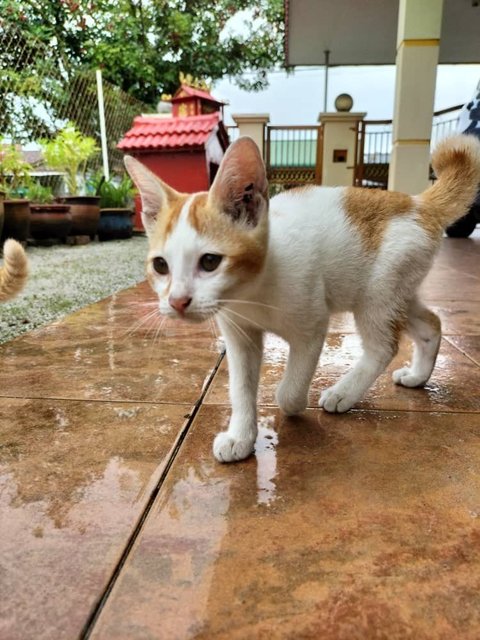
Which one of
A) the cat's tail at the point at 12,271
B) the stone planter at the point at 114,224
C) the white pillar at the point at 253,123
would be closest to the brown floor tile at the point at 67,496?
the cat's tail at the point at 12,271

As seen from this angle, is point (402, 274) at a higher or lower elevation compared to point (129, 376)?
higher

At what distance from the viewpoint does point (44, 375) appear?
4.66ft

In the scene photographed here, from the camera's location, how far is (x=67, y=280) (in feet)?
10.1

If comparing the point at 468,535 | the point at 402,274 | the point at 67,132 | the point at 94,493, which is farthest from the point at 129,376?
the point at 67,132

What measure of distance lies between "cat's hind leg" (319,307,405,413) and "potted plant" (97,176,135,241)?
4643mm

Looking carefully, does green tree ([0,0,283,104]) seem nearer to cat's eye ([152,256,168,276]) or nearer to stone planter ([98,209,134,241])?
stone planter ([98,209,134,241])

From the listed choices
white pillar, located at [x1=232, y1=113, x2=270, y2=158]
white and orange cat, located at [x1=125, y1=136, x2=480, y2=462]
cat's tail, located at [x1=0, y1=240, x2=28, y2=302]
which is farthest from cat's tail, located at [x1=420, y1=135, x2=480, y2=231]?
white pillar, located at [x1=232, y1=113, x2=270, y2=158]

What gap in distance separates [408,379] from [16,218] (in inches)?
142

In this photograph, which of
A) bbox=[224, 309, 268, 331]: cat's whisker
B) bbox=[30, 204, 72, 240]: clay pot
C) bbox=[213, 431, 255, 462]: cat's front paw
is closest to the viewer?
bbox=[213, 431, 255, 462]: cat's front paw

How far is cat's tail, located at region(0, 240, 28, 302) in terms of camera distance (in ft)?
4.91

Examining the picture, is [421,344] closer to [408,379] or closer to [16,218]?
[408,379]

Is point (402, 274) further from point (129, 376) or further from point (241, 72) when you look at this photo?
point (241, 72)

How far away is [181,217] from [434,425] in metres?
0.69

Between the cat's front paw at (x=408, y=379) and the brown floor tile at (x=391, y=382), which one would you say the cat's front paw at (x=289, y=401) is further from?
the cat's front paw at (x=408, y=379)
